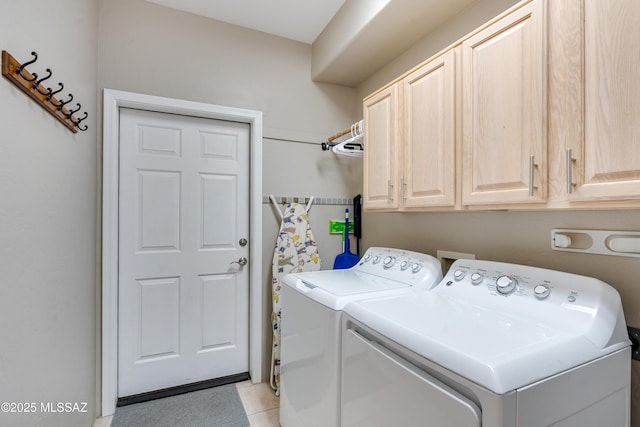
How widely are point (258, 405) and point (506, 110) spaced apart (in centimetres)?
216

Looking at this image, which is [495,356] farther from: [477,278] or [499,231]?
[499,231]

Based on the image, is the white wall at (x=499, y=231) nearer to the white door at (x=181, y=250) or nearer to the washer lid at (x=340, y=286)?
the washer lid at (x=340, y=286)

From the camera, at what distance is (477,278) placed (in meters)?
1.27

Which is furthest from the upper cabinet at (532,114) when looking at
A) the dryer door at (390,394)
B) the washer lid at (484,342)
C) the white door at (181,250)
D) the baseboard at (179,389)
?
the baseboard at (179,389)

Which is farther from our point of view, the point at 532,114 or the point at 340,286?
the point at 340,286

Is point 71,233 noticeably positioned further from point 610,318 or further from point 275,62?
point 610,318

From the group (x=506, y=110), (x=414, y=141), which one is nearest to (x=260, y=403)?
Result: (x=414, y=141)

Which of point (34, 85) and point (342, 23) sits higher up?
point (342, 23)

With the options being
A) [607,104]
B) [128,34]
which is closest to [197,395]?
[128,34]

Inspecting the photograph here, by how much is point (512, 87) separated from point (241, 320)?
85.9 inches

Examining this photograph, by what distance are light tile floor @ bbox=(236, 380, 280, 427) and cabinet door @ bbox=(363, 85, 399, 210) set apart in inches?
56.2

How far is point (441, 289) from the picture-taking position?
136cm

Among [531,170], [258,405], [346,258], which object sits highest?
[531,170]

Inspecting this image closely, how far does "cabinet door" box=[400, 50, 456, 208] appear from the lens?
4.34 feet
